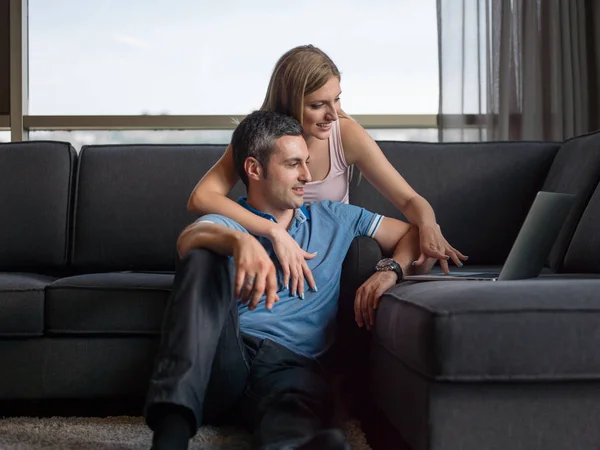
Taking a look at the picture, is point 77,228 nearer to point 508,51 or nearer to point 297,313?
point 297,313

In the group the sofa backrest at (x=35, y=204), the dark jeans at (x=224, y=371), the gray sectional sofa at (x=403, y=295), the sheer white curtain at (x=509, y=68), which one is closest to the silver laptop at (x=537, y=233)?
the gray sectional sofa at (x=403, y=295)

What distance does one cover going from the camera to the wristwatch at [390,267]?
72.7 inches

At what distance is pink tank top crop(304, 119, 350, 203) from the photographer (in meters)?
2.29

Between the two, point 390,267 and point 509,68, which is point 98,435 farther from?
point 509,68

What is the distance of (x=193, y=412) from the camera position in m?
1.38

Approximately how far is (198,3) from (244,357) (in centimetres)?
277

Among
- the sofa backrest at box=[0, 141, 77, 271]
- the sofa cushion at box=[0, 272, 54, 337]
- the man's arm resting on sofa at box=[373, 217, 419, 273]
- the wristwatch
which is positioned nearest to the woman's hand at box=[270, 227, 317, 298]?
the wristwatch

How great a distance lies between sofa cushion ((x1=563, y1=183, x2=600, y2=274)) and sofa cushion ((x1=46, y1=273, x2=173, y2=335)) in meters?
1.13

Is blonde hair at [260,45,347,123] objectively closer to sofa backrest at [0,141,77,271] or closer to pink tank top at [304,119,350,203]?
pink tank top at [304,119,350,203]

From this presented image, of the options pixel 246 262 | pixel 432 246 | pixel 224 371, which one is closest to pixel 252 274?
pixel 246 262

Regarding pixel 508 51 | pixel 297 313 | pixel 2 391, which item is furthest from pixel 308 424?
pixel 508 51

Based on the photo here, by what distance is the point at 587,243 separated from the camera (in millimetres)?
2080

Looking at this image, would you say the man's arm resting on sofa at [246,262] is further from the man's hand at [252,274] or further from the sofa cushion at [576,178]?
the sofa cushion at [576,178]

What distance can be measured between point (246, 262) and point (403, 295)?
34cm
